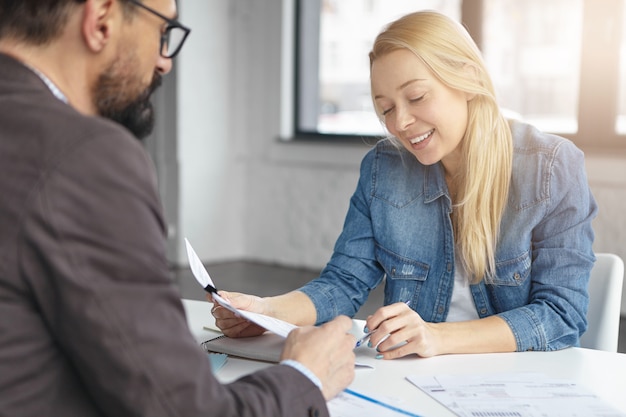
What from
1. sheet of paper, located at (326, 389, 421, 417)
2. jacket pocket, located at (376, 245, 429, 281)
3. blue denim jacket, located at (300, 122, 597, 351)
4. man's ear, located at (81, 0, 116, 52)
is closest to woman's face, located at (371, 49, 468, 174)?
blue denim jacket, located at (300, 122, 597, 351)

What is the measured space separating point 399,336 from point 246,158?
488cm

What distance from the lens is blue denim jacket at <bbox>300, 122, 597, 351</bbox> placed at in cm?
170

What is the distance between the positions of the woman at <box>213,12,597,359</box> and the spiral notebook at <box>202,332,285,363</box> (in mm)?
71

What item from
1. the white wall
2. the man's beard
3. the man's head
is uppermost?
the man's head

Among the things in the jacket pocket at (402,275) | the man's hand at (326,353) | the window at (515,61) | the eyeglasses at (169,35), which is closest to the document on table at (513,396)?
the man's hand at (326,353)

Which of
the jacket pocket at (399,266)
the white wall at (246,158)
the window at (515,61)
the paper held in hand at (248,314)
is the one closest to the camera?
the paper held in hand at (248,314)

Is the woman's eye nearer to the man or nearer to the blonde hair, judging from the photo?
the blonde hair

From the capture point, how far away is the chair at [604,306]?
1.81 meters

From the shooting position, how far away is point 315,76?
6121 mm

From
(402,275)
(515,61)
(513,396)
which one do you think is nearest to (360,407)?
(513,396)

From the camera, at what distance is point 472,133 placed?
189 centimetres

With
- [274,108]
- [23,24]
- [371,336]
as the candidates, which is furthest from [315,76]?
[23,24]

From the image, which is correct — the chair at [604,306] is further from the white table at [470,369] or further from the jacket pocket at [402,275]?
the jacket pocket at [402,275]

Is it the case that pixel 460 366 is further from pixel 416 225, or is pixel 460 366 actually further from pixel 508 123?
pixel 508 123
